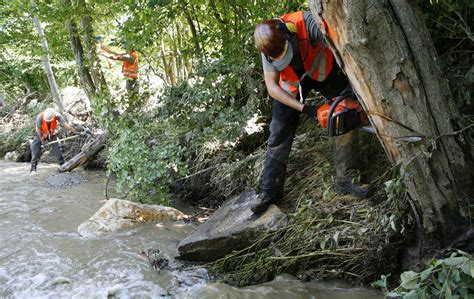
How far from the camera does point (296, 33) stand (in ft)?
8.98

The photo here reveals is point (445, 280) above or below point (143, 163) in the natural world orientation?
below

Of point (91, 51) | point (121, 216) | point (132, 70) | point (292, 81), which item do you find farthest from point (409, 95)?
point (91, 51)

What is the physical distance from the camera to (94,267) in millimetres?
3488

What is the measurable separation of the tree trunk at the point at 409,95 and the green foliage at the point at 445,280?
496 mm

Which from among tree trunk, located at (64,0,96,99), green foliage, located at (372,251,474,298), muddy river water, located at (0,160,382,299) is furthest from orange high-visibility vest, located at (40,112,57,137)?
green foliage, located at (372,251,474,298)

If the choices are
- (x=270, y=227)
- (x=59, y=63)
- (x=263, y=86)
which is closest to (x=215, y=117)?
(x=263, y=86)

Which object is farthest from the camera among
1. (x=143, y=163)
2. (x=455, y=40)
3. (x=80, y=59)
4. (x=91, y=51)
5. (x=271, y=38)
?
(x=80, y=59)

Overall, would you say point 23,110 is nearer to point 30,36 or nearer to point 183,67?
point 30,36

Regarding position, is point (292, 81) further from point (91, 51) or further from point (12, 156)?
point (12, 156)

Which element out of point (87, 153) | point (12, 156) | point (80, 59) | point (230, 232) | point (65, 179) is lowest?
point (230, 232)

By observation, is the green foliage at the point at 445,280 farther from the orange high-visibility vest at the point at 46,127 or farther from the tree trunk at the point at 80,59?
the orange high-visibility vest at the point at 46,127

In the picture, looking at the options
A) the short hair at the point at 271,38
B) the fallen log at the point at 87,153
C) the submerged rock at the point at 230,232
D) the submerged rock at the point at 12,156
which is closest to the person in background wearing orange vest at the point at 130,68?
the fallen log at the point at 87,153

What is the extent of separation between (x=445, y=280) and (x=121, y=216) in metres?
3.52

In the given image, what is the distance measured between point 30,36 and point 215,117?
8735 mm
